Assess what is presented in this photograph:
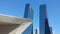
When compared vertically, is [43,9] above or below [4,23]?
above

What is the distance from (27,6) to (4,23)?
11573 mm

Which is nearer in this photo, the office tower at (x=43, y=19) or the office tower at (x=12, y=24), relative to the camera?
the office tower at (x=12, y=24)

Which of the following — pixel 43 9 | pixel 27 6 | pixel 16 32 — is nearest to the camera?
pixel 16 32

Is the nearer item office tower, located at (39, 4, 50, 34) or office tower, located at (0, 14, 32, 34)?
office tower, located at (0, 14, 32, 34)

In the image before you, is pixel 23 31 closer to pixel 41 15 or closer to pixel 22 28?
pixel 22 28

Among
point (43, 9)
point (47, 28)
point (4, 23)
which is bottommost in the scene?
point (47, 28)

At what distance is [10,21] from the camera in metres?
0.69

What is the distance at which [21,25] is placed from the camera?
71cm

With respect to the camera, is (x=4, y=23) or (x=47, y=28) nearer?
(x=4, y=23)

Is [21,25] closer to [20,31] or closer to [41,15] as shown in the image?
[20,31]

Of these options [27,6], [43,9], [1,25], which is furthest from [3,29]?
[43,9]

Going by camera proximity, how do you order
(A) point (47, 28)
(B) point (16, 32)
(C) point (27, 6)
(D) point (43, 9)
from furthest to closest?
(D) point (43, 9)
(C) point (27, 6)
(A) point (47, 28)
(B) point (16, 32)

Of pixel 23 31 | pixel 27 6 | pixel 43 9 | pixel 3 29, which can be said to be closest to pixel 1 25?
pixel 3 29

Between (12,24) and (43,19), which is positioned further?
(43,19)
